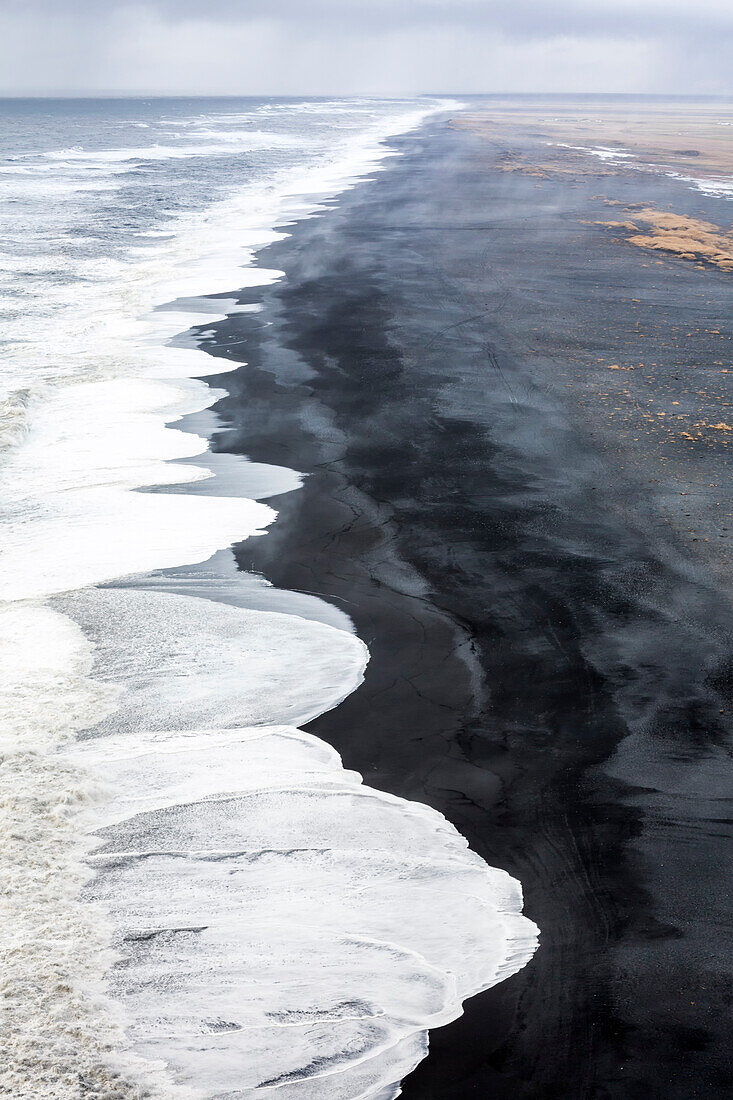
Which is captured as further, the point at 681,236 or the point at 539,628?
the point at 681,236

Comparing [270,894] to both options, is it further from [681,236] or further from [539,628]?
[681,236]

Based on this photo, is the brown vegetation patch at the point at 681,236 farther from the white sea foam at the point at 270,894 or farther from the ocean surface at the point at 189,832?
the white sea foam at the point at 270,894

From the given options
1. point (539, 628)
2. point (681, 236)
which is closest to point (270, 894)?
point (539, 628)

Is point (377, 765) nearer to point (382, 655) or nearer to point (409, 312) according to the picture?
point (382, 655)

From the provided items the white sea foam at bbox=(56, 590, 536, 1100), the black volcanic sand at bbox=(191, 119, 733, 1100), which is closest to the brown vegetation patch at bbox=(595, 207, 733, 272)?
the black volcanic sand at bbox=(191, 119, 733, 1100)

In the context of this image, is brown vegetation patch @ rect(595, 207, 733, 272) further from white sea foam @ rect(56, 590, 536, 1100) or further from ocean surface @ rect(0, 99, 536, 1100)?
white sea foam @ rect(56, 590, 536, 1100)

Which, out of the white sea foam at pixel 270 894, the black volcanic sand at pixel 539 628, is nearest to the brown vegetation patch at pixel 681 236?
the black volcanic sand at pixel 539 628

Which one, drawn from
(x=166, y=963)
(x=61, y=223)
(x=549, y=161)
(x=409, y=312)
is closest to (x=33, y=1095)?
(x=166, y=963)
